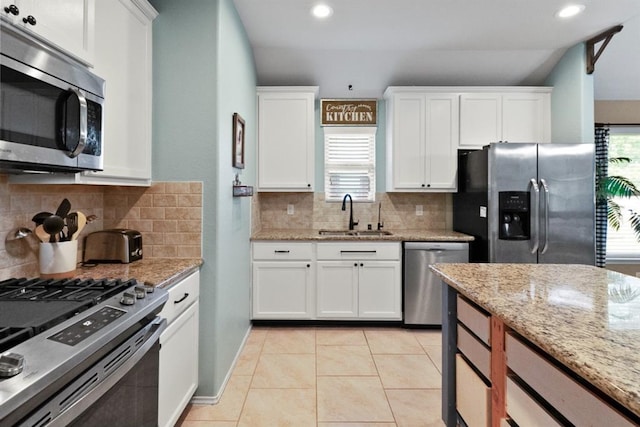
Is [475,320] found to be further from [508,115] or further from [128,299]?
[508,115]

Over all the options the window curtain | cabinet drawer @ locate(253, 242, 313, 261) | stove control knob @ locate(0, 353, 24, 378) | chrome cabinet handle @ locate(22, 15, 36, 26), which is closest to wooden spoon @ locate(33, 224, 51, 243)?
chrome cabinet handle @ locate(22, 15, 36, 26)

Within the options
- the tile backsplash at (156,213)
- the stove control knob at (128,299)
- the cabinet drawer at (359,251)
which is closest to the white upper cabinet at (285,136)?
the cabinet drawer at (359,251)

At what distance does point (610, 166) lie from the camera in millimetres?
4109

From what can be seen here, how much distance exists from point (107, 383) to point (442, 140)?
3.48m

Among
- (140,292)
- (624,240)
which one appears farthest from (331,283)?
(624,240)

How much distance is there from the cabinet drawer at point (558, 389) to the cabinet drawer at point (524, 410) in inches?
1.6

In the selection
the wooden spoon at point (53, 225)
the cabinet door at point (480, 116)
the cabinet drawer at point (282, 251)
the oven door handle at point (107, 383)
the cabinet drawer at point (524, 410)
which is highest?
the cabinet door at point (480, 116)

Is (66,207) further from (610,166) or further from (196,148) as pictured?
(610,166)

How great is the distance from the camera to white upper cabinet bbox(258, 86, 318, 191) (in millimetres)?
3664

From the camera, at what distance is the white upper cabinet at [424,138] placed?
3686 mm

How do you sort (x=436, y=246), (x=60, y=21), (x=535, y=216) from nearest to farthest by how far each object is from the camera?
(x=60, y=21) < (x=535, y=216) < (x=436, y=246)

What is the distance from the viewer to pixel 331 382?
8.08 feet

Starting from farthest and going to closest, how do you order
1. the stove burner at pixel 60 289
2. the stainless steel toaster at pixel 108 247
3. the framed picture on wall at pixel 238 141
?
the framed picture on wall at pixel 238 141, the stainless steel toaster at pixel 108 247, the stove burner at pixel 60 289

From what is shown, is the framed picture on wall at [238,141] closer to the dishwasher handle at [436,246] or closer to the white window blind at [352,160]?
the white window blind at [352,160]
